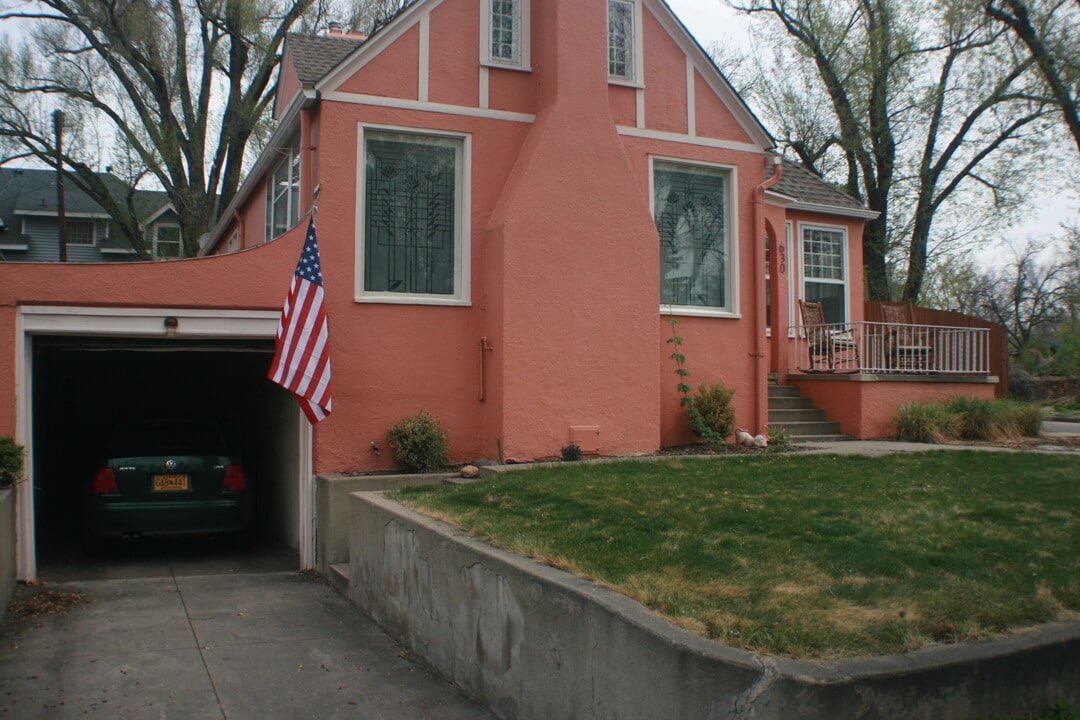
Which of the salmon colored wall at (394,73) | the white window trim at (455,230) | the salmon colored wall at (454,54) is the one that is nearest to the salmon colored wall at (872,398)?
the white window trim at (455,230)

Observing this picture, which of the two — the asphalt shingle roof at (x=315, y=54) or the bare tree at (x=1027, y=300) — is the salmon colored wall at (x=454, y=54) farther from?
the bare tree at (x=1027, y=300)

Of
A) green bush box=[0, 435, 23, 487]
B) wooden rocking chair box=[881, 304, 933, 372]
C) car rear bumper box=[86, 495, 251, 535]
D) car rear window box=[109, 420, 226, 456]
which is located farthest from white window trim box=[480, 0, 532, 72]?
wooden rocking chair box=[881, 304, 933, 372]

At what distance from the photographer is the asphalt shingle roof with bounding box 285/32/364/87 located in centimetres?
1048

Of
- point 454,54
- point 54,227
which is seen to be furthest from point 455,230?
point 54,227

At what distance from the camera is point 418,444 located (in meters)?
9.90

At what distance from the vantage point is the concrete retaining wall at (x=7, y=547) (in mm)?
7434

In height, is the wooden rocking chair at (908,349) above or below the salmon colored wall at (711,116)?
below

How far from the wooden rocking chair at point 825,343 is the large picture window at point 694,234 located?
259 cm

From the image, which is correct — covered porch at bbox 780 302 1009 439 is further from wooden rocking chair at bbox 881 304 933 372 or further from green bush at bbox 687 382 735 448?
green bush at bbox 687 382 735 448

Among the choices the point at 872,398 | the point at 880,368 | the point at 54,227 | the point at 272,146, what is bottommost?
the point at 872,398

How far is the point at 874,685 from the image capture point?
11.4 ft

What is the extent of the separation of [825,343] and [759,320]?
2.91m

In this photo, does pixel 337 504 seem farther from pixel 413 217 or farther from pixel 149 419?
pixel 413 217

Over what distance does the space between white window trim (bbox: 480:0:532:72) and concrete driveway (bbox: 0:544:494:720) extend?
5971 millimetres
